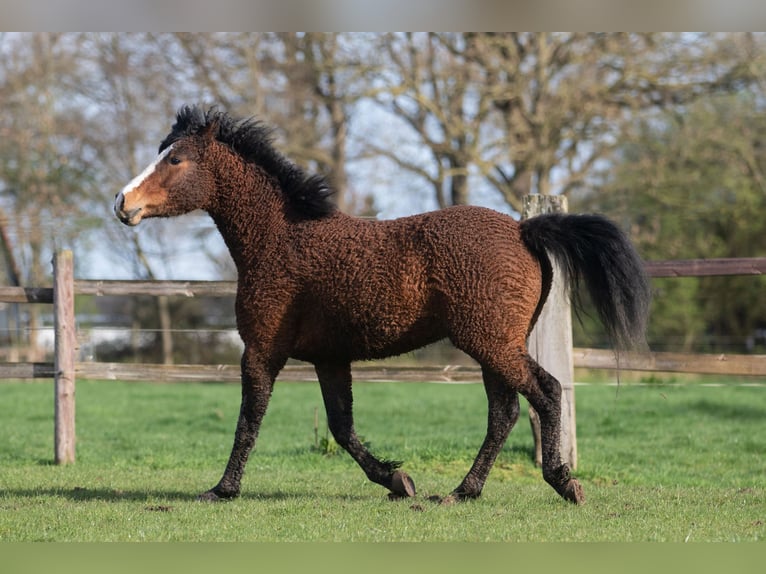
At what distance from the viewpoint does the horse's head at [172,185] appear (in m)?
5.98

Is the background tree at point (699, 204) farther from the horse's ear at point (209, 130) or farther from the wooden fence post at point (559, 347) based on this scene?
the horse's ear at point (209, 130)

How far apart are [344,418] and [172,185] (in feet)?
6.46

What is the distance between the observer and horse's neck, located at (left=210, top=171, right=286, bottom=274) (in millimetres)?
6238

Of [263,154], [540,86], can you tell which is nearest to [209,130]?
[263,154]

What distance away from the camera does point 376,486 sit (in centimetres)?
687

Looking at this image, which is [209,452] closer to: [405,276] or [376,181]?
[405,276]

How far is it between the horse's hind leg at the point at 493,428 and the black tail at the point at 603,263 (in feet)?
2.59

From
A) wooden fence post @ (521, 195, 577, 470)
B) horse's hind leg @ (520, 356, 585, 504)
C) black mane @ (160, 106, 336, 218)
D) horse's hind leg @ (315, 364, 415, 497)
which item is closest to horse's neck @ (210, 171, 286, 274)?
black mane @ (160, 106, 336, 218)

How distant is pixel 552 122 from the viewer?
1933 cm

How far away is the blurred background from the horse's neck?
36.1ft

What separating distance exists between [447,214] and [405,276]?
1.64 feet

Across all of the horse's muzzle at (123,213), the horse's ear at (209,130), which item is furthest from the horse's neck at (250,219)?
the horse's muzzle at (123,213)

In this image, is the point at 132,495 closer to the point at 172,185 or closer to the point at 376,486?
the point at 376,486

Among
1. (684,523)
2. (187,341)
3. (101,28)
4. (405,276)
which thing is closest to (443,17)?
(405,276)
